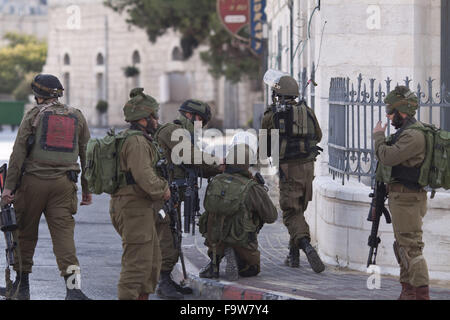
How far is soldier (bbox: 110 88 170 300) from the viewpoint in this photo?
770cm

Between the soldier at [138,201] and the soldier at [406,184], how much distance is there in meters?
1.72

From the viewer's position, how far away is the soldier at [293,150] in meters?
9.73

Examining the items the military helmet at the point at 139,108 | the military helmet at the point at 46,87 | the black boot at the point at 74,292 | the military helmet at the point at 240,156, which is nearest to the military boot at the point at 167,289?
the black boot at the point at 74,292

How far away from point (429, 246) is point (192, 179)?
222 centimetres

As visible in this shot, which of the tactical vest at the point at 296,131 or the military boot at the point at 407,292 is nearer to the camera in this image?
the military boot at the point at 407,292

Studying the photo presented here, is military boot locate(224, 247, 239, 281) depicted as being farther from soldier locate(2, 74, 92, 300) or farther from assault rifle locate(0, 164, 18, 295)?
assault rifle locate(0, 164, 18, 295)

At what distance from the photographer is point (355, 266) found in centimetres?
977

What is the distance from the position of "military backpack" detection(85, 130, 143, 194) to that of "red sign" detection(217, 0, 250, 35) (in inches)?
811

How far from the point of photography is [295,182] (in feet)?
32.2

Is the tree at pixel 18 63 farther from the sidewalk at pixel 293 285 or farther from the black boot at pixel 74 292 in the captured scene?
the black boot at pixel 74 292

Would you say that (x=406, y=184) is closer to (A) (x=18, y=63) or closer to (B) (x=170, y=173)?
(B) (x=170, y=173)

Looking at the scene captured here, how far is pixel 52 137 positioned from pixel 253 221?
200 cm

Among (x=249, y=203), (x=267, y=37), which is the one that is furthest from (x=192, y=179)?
(x=267, y=37)

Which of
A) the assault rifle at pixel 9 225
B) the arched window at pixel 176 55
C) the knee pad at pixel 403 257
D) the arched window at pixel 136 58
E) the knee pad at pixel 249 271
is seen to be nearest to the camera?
the knee pad at pixel 403 257
